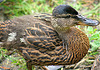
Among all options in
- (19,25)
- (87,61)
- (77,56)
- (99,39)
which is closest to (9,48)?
(19,25)

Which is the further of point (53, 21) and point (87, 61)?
point (87, 61)

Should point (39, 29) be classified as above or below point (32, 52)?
above

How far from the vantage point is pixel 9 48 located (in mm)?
2787

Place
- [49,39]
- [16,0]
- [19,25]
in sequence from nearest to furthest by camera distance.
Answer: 1. [49,39]
2. [19,25]
3. [16,0]

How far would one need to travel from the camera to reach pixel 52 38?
250cm

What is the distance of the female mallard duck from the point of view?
8.10 feet

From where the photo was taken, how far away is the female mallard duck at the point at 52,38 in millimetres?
2469

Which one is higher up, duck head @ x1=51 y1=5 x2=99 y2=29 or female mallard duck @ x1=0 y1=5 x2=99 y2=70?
duck head @ x1=51 y1=5 x2=99 y2=29

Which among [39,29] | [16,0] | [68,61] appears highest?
[16,0]

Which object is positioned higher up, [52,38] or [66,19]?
[66,19]

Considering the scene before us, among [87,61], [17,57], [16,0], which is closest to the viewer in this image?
[87,61]

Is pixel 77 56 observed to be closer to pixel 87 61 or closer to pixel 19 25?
pixel 87 61

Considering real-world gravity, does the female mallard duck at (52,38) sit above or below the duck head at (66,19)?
below

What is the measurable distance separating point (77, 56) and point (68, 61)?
18 cm
